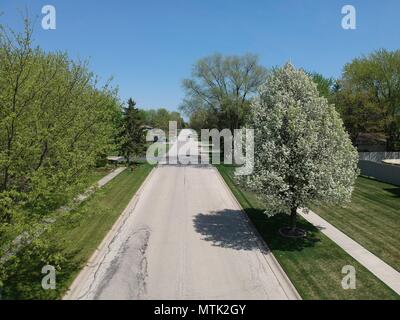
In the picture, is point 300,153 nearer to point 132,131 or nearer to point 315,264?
point 315,264

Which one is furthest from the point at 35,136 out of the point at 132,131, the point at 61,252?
the point at 132,131

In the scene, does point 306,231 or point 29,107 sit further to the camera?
point 306,231

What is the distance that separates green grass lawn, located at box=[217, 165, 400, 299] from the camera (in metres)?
12.3

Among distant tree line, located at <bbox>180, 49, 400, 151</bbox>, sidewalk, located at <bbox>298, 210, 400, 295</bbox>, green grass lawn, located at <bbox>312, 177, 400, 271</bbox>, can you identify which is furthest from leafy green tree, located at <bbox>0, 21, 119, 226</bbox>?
distant tree line, located at <bbox>180, 49, 400, 151</bbox>

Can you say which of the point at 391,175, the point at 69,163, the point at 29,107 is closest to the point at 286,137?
the point at 69,163

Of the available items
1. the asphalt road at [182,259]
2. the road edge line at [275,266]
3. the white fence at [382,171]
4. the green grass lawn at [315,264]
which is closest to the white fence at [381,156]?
the white fence at [382,171]

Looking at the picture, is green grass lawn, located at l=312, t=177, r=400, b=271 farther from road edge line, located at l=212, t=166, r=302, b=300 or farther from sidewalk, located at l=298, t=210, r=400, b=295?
road edge line, located at l=212, t=166, r=302, b=300

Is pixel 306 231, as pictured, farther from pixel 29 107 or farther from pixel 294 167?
pixel 29 107

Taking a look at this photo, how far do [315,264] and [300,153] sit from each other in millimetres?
4605

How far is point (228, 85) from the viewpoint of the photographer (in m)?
45.9

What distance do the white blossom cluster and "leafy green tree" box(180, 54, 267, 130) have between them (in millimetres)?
28331

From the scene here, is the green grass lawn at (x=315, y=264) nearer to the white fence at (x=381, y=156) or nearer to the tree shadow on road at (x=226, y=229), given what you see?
the tree shadow on road at (x=226, y=229)

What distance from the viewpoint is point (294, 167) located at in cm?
1520
